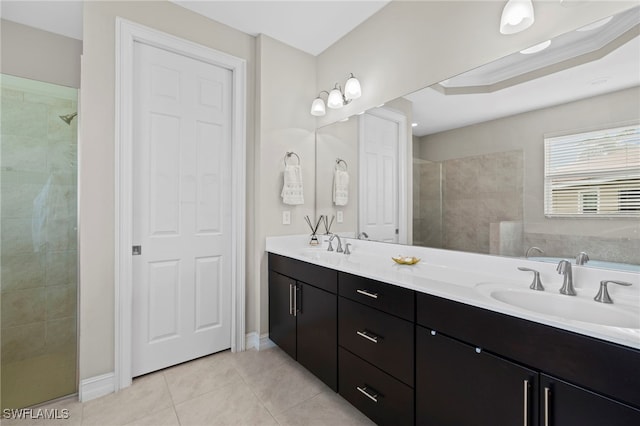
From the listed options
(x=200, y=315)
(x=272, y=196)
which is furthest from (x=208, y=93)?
(x=200, y=315)

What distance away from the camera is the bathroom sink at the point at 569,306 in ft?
3.33

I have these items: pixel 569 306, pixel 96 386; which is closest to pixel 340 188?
pixel 569 306

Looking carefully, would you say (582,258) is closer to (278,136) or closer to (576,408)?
(576,408)

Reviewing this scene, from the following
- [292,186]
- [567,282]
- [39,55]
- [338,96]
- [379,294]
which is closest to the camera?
[567,282]

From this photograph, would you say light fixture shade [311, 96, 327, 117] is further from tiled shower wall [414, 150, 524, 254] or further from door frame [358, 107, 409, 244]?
tiled shower wall [414, 150, 524, 254]

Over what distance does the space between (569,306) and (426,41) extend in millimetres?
1639

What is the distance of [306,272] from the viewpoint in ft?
6.63

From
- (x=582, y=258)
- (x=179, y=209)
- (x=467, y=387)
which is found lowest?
(x=467, y=387)

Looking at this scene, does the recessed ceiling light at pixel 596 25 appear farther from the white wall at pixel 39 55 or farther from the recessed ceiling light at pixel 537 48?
the white wall at pixel 39 55

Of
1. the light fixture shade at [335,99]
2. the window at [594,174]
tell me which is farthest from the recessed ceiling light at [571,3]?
the light fixture shade at [335,99]

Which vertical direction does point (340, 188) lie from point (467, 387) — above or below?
above

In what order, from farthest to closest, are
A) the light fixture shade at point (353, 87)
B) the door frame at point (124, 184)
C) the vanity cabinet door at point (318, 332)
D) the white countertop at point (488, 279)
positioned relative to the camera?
Answer: 1. the light fixture shade at point (353, 87)
2. the door frame at point (124, 184)
3. the vanity cabinet door at point (318, 332)
4. the white countertop at point (488, 279)

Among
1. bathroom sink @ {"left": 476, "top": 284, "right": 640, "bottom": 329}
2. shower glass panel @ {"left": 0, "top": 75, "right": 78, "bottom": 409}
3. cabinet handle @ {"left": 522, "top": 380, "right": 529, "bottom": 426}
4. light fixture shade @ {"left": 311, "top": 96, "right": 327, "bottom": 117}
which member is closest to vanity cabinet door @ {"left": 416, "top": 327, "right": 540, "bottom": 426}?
cabinet handle @ {"left": 522, "top": 380, "right": 529, "bottom": 426}

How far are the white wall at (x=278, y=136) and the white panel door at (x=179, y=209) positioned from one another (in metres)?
0.27
